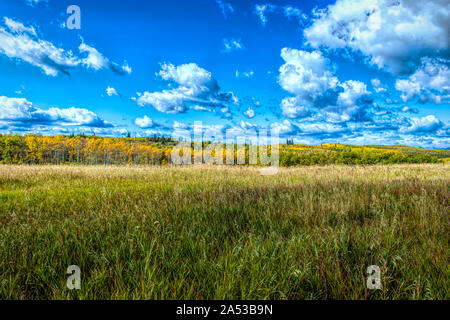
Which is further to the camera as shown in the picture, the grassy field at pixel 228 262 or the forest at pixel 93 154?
the forest at pixel 93 154

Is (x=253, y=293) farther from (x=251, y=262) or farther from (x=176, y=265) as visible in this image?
(x=176, y=265)

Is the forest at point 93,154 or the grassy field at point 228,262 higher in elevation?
the forest at point 93,154

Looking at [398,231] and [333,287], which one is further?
[398,231]

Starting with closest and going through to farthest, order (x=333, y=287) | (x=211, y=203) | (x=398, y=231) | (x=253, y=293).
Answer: (x=253, y=293) < (x=333, y=287) < (x=398, y=231) < (x=211, y=203)

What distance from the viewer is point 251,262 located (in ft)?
5.77

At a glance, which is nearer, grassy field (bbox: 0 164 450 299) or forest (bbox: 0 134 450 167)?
grassy field (bbox: 0 164 450 299)

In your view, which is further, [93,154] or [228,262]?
[93,154]

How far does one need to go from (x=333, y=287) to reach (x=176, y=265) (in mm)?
1296

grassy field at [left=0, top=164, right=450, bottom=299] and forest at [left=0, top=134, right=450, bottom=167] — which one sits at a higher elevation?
forest at [left=0, top=134, right=450, bottom=167]

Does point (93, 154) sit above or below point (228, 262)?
above
